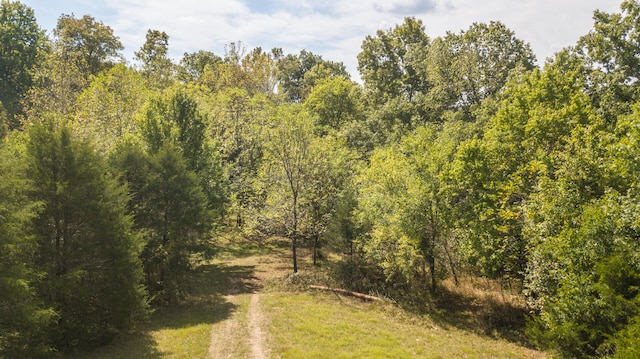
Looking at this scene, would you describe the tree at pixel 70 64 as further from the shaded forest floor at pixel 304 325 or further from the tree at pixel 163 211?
the shaded forest floor at pixel 304 325

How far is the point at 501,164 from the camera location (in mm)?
25828

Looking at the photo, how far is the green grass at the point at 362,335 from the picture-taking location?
61.1 ft

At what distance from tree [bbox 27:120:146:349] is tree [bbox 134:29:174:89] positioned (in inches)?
1746

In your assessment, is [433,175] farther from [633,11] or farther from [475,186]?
[633,11]

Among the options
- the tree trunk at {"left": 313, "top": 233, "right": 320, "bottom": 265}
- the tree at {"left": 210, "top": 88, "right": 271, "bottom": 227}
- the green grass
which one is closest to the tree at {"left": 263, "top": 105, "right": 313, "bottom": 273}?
the tree trunk at {"left": 313, "top": 233, "right": 320, "bottom": 265}

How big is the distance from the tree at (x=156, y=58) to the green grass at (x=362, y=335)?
158 ft

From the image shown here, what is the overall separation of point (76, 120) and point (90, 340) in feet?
91.5

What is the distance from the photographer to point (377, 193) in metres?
29.4

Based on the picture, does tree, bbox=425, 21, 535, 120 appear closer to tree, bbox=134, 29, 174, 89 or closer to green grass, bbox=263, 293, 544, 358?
green grass, bbox=263, 293, 544, 358

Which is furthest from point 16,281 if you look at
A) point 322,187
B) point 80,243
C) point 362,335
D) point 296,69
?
point 296,69

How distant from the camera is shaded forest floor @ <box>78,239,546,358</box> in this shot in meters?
18.6

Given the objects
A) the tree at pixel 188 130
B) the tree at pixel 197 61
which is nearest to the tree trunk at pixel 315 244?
the tree at pixel 188 130

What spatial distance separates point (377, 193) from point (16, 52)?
2526 inches

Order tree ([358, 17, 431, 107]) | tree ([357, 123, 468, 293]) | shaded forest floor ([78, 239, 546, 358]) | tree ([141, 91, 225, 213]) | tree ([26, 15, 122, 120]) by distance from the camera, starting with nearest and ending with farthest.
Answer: shaded forest floor ([78, 239, 546, 358]) < tree ([357, 123, 468, 293]) < tree ([141, 91, 225, 213]) < tree ([26, 15, 122, 120]) < tree ([358, 17, 431, 107])
